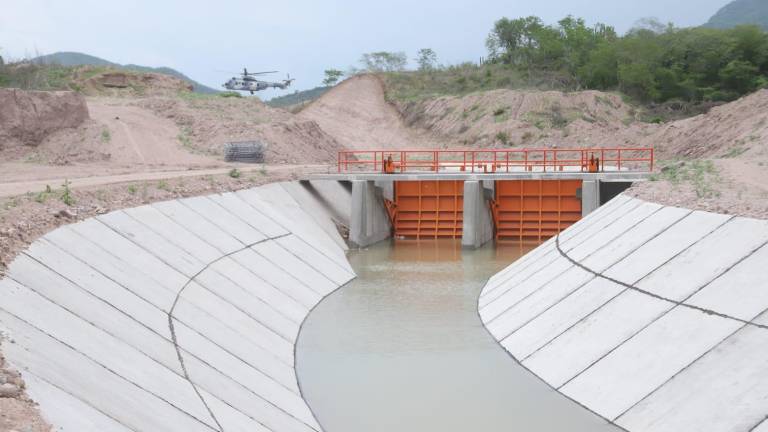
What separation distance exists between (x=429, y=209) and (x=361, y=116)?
126 feet

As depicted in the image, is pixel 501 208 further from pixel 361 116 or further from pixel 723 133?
pixel 361 116

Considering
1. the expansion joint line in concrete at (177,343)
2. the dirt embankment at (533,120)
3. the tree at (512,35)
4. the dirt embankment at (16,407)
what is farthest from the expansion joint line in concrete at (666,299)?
the tree at (512,35)

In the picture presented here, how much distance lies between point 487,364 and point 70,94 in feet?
107

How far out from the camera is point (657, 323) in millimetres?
13883

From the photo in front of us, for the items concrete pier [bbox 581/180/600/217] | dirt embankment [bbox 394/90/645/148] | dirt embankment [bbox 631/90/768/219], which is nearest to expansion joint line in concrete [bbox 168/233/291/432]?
dirt embankment [bbox 631/90/768/219]

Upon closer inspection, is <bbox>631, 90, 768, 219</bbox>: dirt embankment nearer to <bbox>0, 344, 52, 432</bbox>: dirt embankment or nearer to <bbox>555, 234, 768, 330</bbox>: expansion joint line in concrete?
<bbox>555, 234, 768, 330</bbox>: expansion joint line in concrete

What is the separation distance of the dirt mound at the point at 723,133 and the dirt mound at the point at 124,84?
117ft

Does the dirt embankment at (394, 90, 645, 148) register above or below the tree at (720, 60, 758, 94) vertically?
below

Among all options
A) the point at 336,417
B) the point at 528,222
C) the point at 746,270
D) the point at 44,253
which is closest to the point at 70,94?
the point at 528,222

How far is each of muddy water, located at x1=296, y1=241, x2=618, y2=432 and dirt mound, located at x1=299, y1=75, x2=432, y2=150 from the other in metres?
38.8

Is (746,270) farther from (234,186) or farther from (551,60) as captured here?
(551,60)

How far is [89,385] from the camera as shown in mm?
9641

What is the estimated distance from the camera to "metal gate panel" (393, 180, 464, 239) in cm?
3803

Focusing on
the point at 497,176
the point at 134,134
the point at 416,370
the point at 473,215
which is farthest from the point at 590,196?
the point at 134,134
